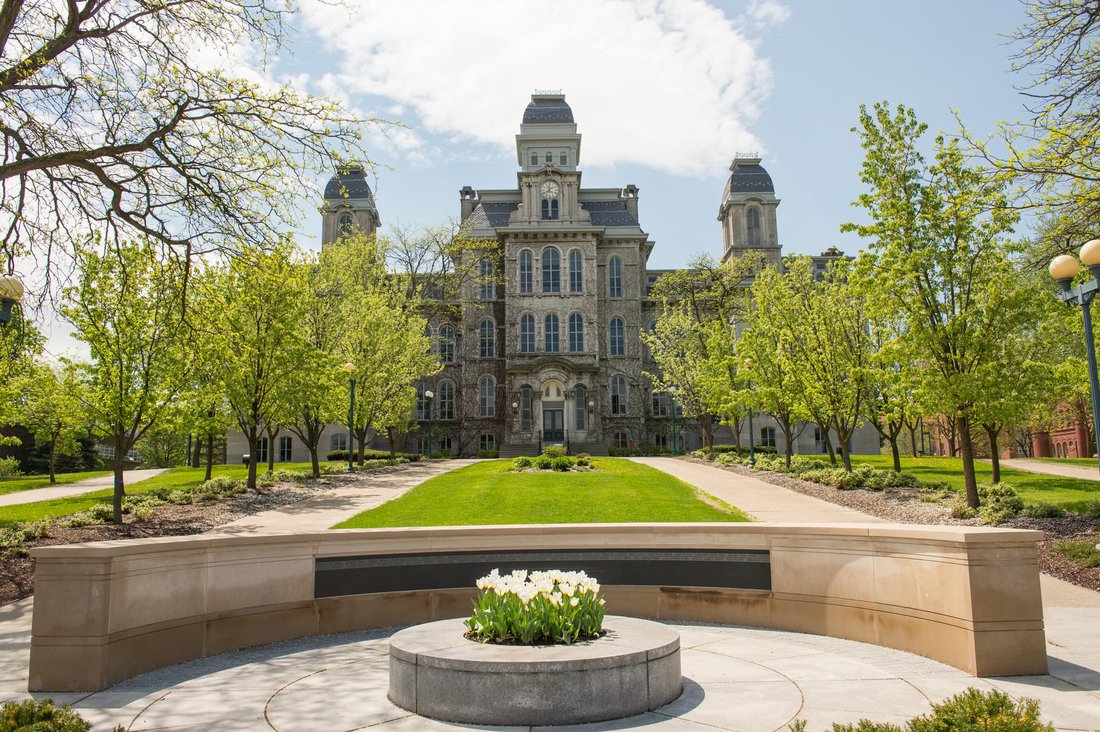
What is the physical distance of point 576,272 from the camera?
175ft

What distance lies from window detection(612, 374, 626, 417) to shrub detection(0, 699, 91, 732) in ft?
167

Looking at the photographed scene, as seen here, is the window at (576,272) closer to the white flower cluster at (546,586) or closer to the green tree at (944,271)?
the green tree at (944,271)

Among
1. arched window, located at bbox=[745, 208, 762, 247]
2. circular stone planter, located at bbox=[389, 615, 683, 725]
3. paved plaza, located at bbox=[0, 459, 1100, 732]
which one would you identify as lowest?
paved plaza, located at bbox=[0, 459, 1100, 732]

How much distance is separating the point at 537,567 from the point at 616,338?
4767 centimetres

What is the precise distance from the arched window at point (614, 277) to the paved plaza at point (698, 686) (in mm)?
47971

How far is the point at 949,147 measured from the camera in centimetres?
1802

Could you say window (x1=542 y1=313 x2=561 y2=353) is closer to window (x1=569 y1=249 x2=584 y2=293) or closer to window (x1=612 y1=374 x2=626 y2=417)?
window (x1=569 y1=249 x2=584 y2=293)

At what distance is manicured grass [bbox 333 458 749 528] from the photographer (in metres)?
17.6

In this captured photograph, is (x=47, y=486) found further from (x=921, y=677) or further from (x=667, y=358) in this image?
(x=921, y=677)

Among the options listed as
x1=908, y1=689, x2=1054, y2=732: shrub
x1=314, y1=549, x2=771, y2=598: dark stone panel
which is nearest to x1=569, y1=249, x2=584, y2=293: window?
x1=314, y1=549, x2=771, y2=598: dark stone panel

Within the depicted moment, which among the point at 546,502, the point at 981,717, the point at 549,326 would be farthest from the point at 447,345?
the point at 981,717

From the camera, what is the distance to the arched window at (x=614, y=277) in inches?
2215


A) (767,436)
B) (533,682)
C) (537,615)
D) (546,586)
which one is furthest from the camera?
(767,436)

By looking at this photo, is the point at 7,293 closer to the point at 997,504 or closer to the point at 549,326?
the point at 997,504
